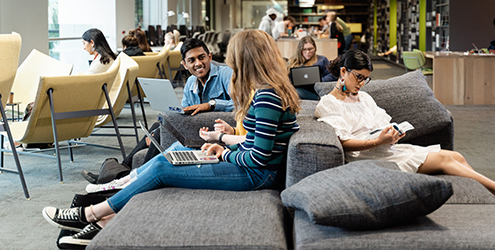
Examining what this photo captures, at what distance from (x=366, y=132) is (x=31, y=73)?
162 inches

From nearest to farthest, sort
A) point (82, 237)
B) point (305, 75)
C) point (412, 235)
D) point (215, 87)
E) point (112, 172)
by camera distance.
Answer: point (412, 235)
point (82, 237)
point (112, 172)
point (215, 87)
point (305, 75)

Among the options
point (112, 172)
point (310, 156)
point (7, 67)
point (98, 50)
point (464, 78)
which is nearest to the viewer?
point (310, 156)

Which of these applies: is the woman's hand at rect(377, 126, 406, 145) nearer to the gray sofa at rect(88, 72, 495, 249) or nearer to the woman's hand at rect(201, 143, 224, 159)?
the gray sofa at rect(88, 72, 495, 249)

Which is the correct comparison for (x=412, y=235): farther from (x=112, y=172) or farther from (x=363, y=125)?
(x=112, y=172)

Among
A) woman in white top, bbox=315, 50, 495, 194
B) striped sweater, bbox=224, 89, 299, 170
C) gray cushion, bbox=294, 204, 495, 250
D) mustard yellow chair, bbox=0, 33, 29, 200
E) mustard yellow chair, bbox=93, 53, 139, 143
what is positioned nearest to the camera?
gray cushion, bbox=294, 204, 495, 250

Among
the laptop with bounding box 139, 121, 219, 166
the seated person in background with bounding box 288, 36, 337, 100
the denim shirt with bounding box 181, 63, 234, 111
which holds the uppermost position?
the seated person in background with bounding box 288, 36, 337, 100

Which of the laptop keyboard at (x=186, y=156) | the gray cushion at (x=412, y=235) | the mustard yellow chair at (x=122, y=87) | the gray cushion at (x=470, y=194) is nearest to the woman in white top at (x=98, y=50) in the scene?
the mustard yellow chair at (x=122, y=87)

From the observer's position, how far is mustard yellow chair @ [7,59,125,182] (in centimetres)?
413

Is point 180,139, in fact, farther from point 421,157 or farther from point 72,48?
point 72,48

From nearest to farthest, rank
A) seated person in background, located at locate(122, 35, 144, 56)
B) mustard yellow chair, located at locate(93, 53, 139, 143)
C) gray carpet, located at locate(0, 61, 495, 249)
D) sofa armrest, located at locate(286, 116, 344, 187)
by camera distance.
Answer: sofa armrest, located at locate(286, 116, 344, 187), gray carpet, located at locate(0, 61, 495, 249), mustard yellow chair, located at locate(93, 53, 139, 143), seated person in background, located at locate(122, 35, 144, 56)

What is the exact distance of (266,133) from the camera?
2428 millimetres

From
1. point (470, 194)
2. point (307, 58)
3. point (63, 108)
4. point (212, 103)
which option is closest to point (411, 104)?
point (470, 194)

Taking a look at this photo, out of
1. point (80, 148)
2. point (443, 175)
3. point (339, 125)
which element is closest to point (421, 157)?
point (443, 175)

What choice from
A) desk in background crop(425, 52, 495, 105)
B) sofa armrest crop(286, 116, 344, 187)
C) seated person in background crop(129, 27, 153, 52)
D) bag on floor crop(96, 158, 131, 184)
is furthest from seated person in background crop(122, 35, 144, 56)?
sofa armrest crop(286, 116, 344, 187)
